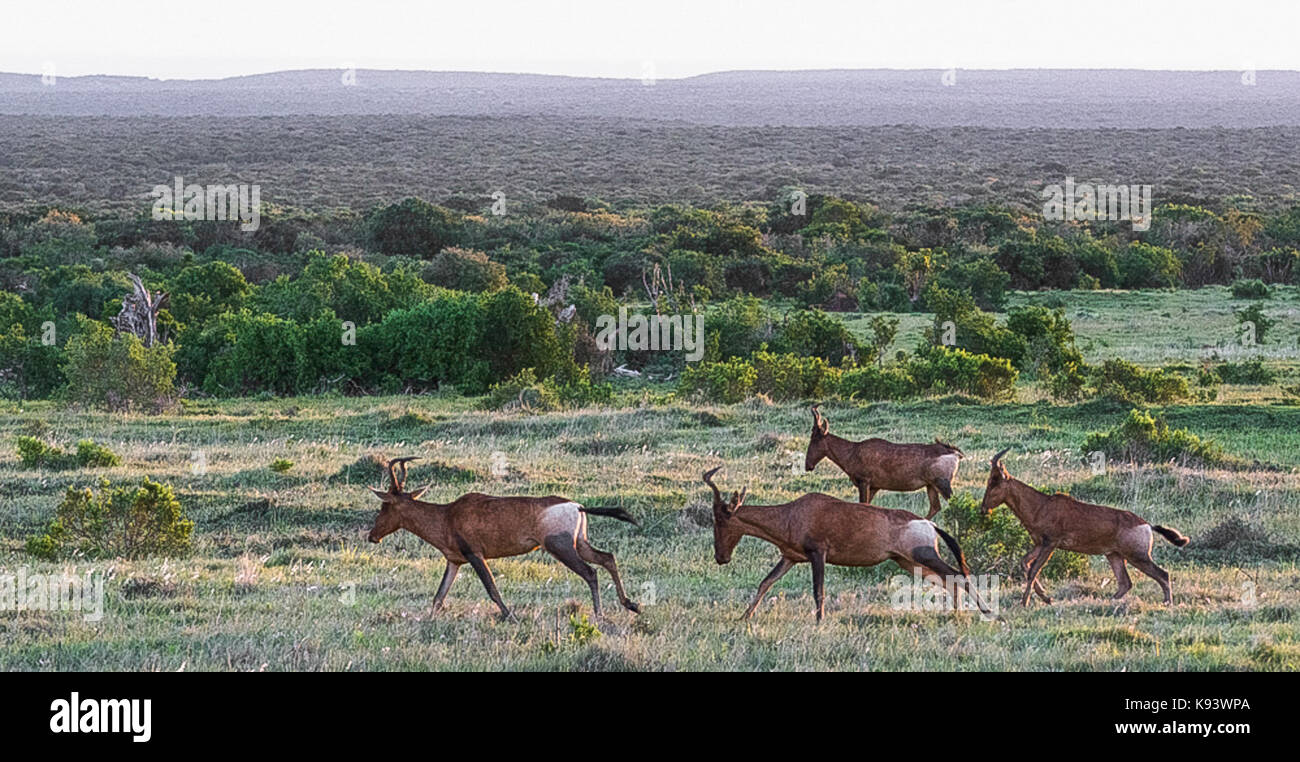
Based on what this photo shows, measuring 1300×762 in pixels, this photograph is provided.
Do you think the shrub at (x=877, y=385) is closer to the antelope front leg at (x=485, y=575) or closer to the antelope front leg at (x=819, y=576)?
the antelope front leg at (x=819, y=576)

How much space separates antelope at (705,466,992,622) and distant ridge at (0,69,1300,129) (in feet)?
395

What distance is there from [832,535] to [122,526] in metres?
5.88

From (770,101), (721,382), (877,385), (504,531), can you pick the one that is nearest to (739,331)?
(721,382)

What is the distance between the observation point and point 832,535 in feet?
27.0

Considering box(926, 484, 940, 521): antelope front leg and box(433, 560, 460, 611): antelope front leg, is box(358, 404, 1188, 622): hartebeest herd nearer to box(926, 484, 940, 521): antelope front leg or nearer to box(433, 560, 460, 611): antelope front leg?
box(433, 560, 460, 611): antelope front leg

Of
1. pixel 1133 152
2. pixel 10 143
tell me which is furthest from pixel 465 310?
pixel 10 143

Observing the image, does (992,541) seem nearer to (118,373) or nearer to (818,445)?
(818,445)

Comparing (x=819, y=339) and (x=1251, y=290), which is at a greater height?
(x=1251, y=290)

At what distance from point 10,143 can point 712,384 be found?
86.7 metres

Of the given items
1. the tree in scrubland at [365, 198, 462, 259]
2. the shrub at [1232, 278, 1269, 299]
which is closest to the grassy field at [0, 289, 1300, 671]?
the shrub at [1232, 278, 1269, 299]

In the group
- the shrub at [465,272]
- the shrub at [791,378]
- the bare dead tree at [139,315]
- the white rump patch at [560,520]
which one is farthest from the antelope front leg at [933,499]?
the shrub at [465,272]

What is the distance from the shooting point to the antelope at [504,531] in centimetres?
821

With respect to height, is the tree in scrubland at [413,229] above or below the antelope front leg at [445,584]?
above

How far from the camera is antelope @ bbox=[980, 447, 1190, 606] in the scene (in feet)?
29.0
